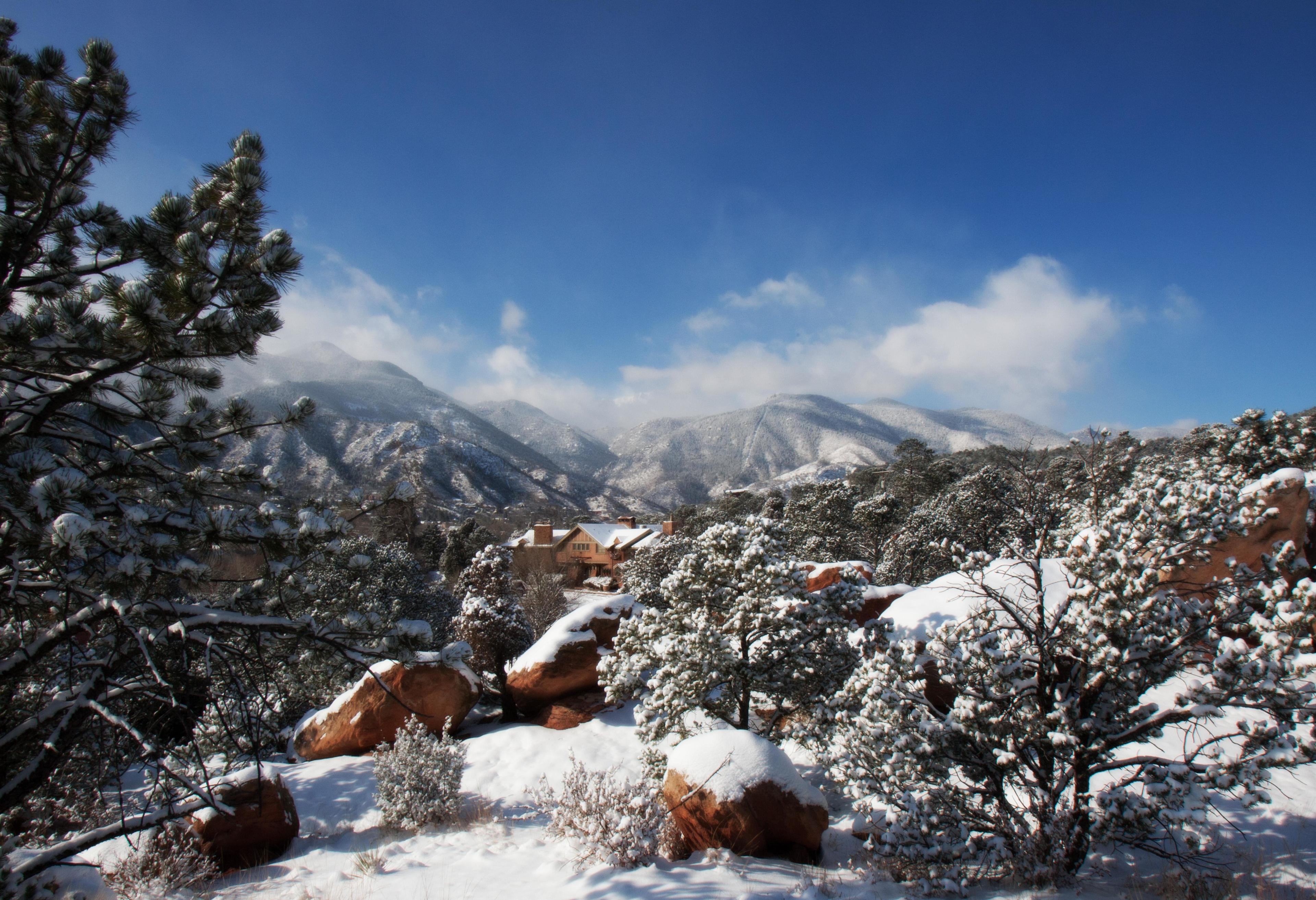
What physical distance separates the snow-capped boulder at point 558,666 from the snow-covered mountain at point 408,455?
129 ft

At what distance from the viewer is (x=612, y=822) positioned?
6.71m

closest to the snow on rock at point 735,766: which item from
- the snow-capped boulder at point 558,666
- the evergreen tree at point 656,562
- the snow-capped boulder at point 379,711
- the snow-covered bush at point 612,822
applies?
the snow-covered bush at point 612,822

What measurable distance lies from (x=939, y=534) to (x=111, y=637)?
1051 inches

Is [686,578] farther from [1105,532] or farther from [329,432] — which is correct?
[329,432]

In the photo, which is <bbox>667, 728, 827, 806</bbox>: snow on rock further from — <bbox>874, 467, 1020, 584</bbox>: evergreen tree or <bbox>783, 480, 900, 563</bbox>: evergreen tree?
<bbox>783, 480, 900, 563</bbox>: evergreen tree

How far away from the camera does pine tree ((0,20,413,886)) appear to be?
335 centimetres

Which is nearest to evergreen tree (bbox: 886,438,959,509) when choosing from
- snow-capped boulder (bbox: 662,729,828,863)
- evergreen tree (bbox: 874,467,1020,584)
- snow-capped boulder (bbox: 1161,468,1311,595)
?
evergreen tree (bbox: 874,467,1020,584)

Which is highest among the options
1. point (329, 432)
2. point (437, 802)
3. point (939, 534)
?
point (329, 432)

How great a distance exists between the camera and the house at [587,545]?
51.7 m

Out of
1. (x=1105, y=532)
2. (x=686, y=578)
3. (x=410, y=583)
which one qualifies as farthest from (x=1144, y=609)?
(x=410, y=583)

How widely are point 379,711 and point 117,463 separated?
12.6 m

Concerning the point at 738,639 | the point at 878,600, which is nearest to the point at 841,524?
the point at 878,600

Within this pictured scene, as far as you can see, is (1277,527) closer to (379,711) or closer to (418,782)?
(418,782)

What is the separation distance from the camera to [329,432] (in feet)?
345
